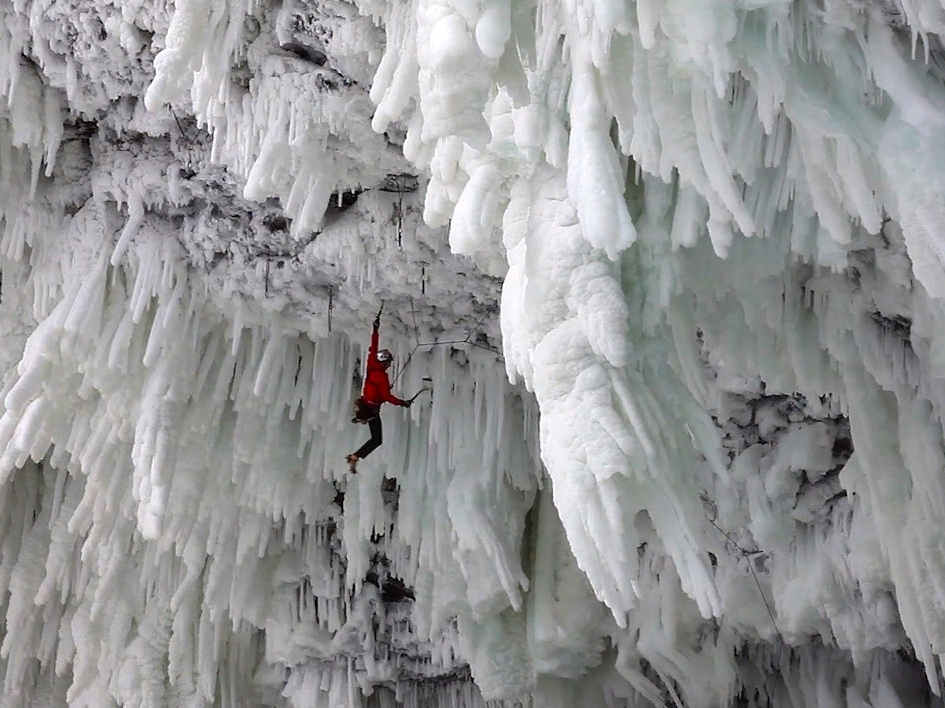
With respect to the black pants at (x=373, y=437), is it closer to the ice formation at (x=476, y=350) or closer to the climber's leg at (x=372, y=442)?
the climber's leg at (x=372, y=442)

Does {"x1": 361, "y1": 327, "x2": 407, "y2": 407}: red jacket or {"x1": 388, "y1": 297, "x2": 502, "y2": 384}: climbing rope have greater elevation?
{"x1": 388, "y1": 297, "x2": 502, "y2": 384}: climbing rope

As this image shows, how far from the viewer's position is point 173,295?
4.82m

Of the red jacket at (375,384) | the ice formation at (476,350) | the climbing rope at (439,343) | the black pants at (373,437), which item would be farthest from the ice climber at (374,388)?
the climbing rope at (439,343)

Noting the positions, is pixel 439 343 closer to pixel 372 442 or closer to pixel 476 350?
pixel 476 350

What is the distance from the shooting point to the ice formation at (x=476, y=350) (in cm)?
229

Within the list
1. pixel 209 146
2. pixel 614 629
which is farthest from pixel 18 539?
pixel 614 629

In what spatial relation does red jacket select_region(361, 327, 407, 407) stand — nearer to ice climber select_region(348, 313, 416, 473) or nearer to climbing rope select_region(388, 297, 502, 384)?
ice climber select_region(348, 313, 416, 473)

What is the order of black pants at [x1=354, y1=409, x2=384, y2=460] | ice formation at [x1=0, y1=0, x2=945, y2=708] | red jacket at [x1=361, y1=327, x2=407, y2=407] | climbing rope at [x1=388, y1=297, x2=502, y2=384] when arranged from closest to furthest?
ice formation at [x1=0, y1=0, x2=945, y2=708] < red jacket at [x1=361, y1=327, x2=407, y2=407] < black pants at [x1=354, y1=409, x2=384, y2=460] < climbing rope at [x1=388, y1=297, x2=502, y2=384]

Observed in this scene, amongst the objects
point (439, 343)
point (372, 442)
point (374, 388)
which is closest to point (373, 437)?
point (372, 442)

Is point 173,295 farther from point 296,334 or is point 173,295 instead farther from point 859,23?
point 859,23

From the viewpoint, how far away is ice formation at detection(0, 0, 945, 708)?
2.29 meters

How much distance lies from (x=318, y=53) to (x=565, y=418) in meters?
2.00

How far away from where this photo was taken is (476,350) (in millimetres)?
5188

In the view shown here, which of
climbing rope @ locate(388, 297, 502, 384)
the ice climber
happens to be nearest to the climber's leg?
the ice climber
